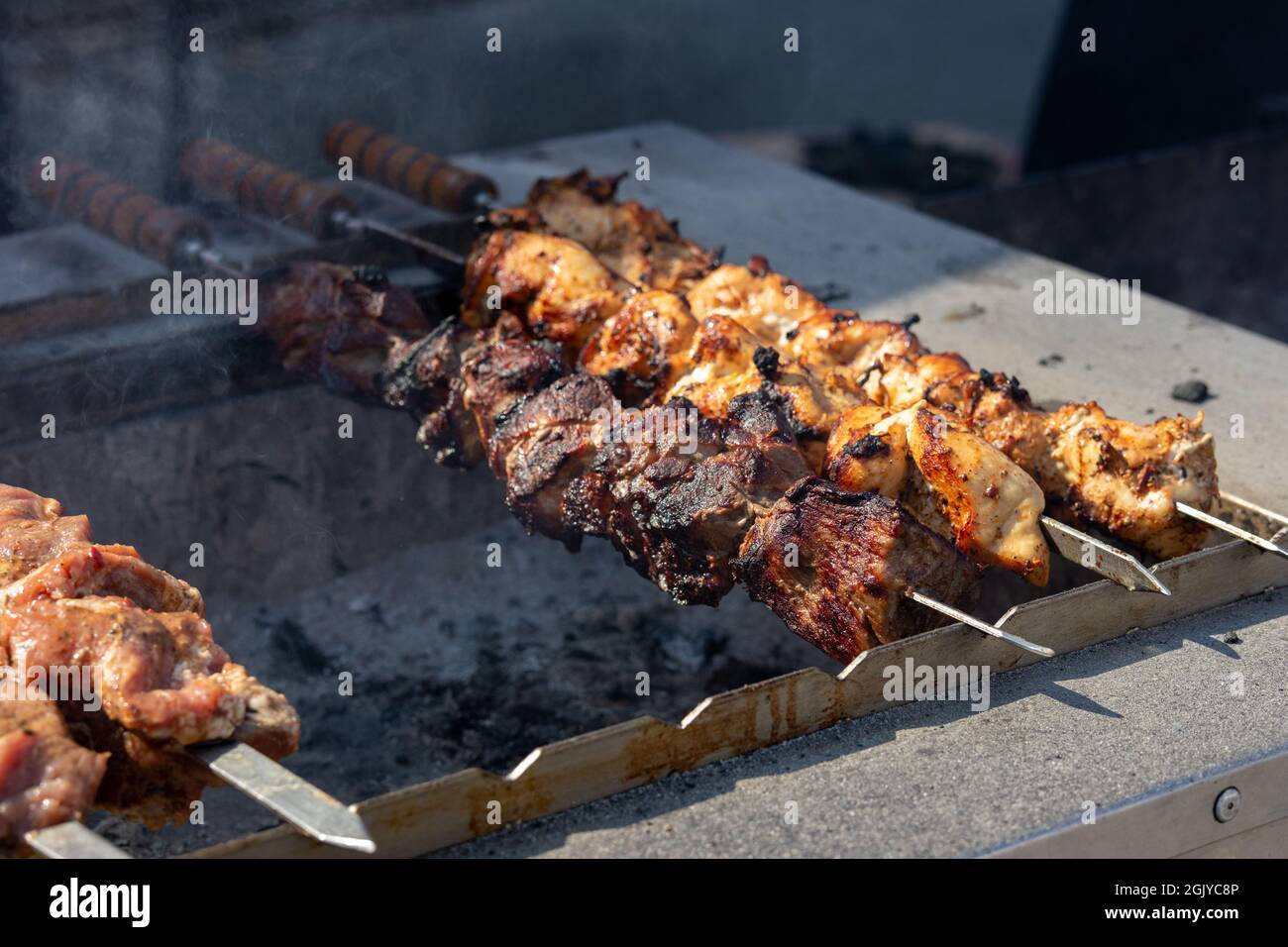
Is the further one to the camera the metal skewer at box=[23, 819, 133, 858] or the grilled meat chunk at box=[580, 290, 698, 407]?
the grilled meat chunk at box=[580, 290, 698, 407]

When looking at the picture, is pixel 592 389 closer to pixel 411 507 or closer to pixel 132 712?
pixel 411 507

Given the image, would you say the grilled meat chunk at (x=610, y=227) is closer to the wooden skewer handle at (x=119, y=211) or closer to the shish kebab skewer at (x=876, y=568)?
the wooden skewer handle at (x=119, y=211)

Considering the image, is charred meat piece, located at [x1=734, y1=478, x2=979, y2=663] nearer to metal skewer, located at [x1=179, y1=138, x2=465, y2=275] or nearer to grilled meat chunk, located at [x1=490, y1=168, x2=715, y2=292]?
grilled meat chunk, located at [x1=490, y1=168, x2=715, y2=292]

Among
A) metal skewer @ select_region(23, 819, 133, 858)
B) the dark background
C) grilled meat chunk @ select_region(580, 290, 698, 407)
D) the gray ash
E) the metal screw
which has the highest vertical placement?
the dark background

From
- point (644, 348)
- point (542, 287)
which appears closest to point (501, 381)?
point (644, 348)

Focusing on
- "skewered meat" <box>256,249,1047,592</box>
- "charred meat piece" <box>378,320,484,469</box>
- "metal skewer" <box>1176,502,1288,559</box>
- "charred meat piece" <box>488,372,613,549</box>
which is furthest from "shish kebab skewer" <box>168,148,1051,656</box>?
"metal skewer" <box>1176,502,1288,559</box>

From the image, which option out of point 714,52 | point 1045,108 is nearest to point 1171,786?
point 1045,108
